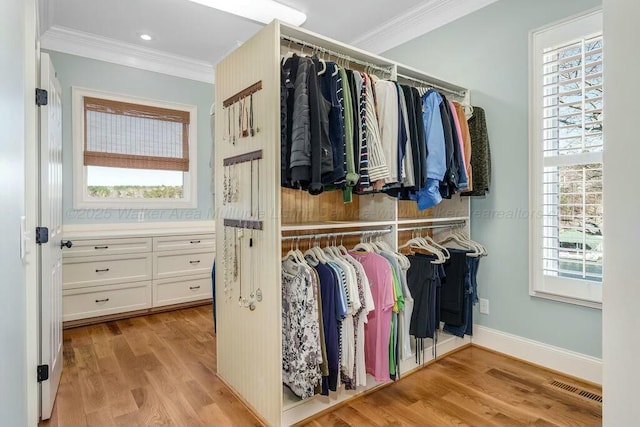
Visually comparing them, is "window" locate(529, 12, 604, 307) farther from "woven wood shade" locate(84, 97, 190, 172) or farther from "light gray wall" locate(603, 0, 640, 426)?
"woven wood shade" locate(84, 97, 190, 172)

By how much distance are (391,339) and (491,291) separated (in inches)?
48.1

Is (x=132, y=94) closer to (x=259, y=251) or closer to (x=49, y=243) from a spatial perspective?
(x=49, y=243)

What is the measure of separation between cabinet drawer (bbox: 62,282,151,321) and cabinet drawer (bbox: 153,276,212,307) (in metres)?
0.09

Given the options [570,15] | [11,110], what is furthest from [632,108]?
[570,15]

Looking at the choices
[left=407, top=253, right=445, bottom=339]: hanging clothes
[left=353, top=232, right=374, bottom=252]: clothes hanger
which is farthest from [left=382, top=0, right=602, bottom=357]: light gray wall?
[left=353, top=232, right=374, bottom=252]: clothes hanger

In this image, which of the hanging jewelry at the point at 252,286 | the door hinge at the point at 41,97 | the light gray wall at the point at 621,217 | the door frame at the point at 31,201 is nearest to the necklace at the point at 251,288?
the hanging jewelry at the point at 252,286

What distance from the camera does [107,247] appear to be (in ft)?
11.5

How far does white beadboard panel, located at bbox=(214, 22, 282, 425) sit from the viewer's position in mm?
1828

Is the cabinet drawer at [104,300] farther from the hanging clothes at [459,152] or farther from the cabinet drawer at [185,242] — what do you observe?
the hanging clothes at [459,152]

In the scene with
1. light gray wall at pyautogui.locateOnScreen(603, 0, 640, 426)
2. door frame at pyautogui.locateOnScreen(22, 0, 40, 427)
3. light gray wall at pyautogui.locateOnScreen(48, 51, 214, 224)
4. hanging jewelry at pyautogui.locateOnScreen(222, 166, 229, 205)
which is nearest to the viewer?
light gray wall at pyautogui.locateOnScreen(603, 0, 640, 426)

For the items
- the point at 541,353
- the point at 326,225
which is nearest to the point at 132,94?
the point at 326,225

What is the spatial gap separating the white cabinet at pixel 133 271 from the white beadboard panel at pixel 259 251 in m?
1.74

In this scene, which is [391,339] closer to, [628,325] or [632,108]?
[628,325]

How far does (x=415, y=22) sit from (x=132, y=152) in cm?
334
